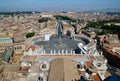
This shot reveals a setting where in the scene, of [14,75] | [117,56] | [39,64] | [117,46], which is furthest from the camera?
[117,46]

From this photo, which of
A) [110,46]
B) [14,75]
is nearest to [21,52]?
[14,75]

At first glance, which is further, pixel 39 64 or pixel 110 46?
pixel 110 46

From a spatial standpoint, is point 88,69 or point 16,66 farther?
point 16,66

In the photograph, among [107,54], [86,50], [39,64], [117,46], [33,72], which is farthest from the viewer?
[117,46]

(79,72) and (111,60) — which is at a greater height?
(79,72)

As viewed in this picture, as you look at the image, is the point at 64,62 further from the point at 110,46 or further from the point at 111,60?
the point at 110,46

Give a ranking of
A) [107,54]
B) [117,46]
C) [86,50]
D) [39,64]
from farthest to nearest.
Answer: [117,46], [107,54], [86,50], [39,64]

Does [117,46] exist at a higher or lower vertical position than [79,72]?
lower

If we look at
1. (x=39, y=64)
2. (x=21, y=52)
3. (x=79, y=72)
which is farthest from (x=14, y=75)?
(x=21, y=52)

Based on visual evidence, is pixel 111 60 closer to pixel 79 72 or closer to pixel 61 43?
pixel 61 43
